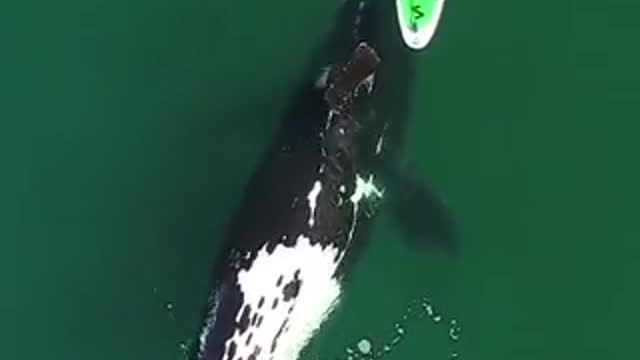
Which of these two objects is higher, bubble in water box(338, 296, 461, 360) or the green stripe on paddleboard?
Answer: the green stripe on paddleboard

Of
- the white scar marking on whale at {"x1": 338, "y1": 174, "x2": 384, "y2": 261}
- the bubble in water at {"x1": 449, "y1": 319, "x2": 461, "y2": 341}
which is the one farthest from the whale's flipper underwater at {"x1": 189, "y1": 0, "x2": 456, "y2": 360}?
the bubble in water at {"x1": 449, "y1": 319, "x2": 461, "y2": 341}

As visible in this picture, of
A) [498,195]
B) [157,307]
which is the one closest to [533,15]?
[498,195]

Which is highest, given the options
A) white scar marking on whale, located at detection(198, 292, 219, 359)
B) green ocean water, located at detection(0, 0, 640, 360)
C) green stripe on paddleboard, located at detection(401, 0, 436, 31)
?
green stripe on paddleboard, located at detection(401, 0, 436, 31)

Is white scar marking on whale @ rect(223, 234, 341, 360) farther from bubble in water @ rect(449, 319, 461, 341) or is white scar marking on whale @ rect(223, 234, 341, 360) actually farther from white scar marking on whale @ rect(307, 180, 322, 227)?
bubble in water @ rect(449, 319, 461, 341)

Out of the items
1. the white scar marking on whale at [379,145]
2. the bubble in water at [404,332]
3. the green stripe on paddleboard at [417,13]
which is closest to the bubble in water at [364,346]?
the bubble in water at [404,332]

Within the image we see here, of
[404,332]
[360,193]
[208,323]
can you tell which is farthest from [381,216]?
[208,323]

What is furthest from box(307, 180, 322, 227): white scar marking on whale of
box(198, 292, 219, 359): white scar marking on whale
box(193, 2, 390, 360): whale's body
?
box(198, 292, 219, 359): white scar marking on whale

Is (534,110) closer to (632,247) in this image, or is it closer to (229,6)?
(632,247)
